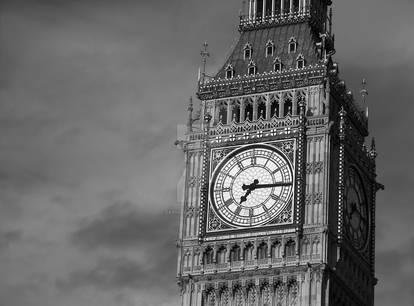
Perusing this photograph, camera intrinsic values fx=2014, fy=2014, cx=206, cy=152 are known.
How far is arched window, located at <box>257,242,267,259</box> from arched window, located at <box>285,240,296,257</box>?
0.98m

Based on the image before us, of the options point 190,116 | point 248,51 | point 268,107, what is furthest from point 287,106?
point 190,116

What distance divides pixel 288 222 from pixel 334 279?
3.11 m

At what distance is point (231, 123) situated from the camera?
88.4 meters

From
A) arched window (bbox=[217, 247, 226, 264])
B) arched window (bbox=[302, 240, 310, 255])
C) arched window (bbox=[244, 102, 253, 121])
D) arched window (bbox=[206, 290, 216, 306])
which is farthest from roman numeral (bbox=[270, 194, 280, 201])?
arched window (bbox=[206, 290, 216, 306])

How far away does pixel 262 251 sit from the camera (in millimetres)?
85688

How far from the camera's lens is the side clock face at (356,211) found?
8744cm

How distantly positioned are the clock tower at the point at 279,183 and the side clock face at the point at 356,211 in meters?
0.04

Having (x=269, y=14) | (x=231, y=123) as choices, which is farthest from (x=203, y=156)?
(x=269, y=14)

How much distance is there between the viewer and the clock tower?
8500 cm

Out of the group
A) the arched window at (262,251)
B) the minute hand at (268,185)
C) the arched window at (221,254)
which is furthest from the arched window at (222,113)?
the arched window at (262,251)

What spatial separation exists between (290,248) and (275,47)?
10.2 metres

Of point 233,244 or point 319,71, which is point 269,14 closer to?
point 319,71

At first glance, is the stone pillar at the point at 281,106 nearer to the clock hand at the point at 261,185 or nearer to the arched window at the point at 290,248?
the clock hand at the point at 261,185

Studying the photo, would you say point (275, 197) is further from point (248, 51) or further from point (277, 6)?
point (277, 6)
